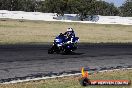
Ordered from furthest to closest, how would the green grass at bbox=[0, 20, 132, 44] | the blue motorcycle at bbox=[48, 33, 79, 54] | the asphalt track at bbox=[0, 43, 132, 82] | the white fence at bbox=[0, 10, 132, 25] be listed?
the white fence at bbox=[0, 10, 132, 25]
the green grass at bbox=[0, 20, 132, 44]
the blue motorcycle at bbox=[48, 33, 79, 54]
the asphalt track at bbox=[0, 43, 132, 82]

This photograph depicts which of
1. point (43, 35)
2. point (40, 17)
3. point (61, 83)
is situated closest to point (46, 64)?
point (61, 83)

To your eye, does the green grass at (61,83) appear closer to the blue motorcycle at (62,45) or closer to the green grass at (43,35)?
the blue motorcycle at (62,45)

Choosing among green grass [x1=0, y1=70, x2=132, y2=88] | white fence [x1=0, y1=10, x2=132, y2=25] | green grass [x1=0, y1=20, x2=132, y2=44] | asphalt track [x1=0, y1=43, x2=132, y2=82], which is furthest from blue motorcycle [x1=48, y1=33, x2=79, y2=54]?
white fence [x1=0, y1=10, x2=132, y2=25]

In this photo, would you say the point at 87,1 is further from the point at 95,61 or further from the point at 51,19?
the point at 95,61

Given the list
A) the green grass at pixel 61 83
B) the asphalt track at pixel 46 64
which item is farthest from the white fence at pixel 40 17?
the green grass at pixel 61 83

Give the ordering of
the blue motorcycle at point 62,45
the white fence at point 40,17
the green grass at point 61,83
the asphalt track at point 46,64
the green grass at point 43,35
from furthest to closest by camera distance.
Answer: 1. the white fence at point 40,17
2. the green grass at point 43,35
3. the blue motorcycle at point 62,45
4. the asphalt track at point 46,64
5. the green grass at point 61,83

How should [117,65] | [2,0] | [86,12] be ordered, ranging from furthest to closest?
[2,0]
[86,12]
[117,65]

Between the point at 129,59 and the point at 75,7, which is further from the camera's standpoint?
the point at 75,7

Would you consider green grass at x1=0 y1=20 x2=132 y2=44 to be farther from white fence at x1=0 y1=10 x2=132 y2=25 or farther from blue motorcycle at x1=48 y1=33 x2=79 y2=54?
white fence at x1=0 y1=10 x2=132 y2=25

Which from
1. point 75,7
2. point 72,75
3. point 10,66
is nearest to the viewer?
point 72,75

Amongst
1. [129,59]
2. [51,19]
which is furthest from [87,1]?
[129,59]

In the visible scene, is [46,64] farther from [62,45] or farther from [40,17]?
[40,17]

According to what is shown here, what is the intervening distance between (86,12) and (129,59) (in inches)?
2565

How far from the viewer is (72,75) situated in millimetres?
12562
